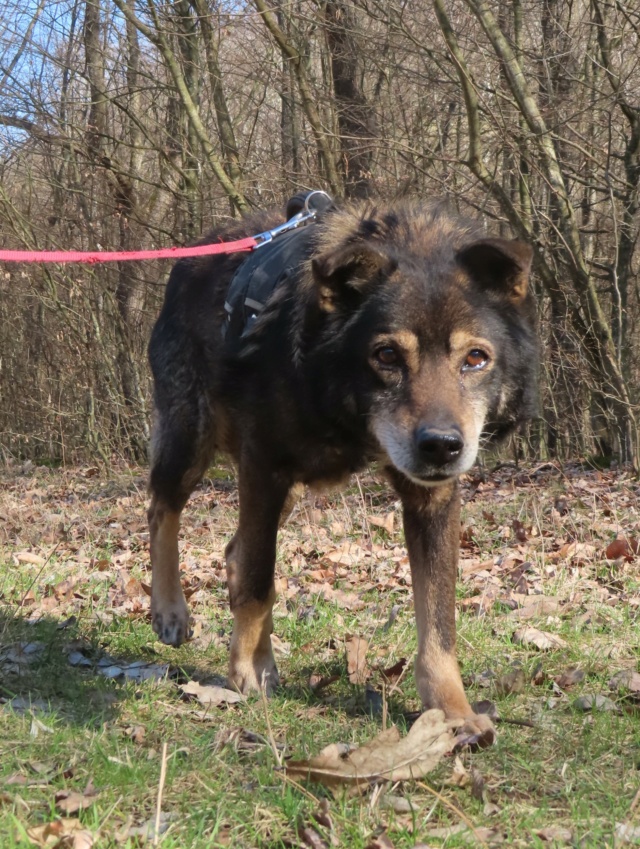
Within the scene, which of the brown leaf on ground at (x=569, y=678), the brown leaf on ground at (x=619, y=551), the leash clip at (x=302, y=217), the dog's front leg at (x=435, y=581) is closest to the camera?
the dog's front leg at (x=435, y=581)

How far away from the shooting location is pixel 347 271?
391cm

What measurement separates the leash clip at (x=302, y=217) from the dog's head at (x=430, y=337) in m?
0.85

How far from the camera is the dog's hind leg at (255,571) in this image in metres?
4.28

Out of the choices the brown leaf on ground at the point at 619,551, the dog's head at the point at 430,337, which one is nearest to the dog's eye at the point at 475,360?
the dog's head at the point at 430,337

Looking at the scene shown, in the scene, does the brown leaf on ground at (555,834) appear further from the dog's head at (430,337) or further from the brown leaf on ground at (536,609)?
the brown leaf on ground at (536,609)

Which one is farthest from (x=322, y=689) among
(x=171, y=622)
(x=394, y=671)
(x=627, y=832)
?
(x=627, y=832)

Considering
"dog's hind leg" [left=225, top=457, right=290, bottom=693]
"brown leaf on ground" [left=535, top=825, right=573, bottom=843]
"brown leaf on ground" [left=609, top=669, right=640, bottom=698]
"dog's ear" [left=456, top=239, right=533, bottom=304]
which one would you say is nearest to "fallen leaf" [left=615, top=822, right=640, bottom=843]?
"brown leaf on ground" [left=535, top=825, right=573, bottom=843]

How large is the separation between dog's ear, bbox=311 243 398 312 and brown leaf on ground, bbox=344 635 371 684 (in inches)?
65.4

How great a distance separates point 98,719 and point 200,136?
9.70 meters

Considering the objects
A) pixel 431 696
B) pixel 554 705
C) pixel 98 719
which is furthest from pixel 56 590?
pixel 554 705

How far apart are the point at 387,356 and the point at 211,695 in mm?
1656

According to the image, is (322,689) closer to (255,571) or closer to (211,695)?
(211,695)

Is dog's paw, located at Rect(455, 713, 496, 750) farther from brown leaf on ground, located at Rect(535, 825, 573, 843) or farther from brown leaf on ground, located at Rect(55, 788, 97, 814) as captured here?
brown leaf on ground, located at Rect(55, 788, 97, 814)

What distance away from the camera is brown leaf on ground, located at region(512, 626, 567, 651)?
15.2 feet
